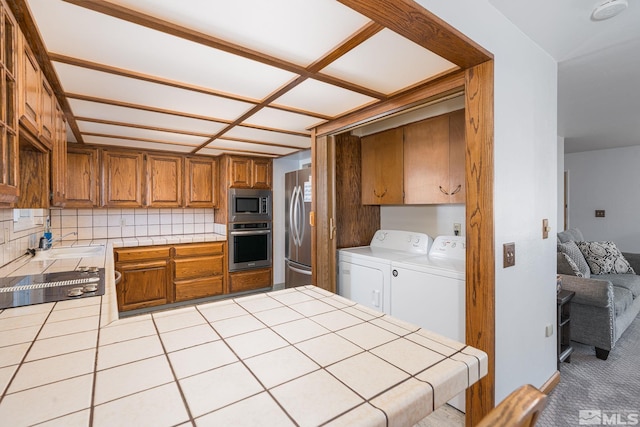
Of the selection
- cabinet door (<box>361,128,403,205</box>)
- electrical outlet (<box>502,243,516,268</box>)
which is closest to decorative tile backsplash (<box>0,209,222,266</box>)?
cabinet door (<box>361,128,403,205</box>)

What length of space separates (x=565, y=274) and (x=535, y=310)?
4.52ft

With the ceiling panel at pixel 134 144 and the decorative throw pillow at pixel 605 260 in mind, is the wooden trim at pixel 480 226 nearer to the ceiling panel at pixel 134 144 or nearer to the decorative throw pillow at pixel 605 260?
the decorative throw pillow at pixel 605 260

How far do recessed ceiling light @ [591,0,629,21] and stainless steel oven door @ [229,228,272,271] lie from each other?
12.7 feet

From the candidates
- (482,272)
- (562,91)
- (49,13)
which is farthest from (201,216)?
(562,91)

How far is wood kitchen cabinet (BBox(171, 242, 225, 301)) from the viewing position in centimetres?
376

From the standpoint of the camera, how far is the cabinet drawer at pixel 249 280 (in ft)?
13.6

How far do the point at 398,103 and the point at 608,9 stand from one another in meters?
1.06

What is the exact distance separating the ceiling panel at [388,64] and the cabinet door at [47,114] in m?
1.49

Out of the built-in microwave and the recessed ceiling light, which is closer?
the recessed ceiling light

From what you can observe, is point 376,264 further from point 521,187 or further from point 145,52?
point 145,52

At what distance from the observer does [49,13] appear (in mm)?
1164

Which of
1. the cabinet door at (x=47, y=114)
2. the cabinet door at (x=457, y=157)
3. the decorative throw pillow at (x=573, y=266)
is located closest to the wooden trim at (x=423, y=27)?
the cabinet door at (x=457, y=157)

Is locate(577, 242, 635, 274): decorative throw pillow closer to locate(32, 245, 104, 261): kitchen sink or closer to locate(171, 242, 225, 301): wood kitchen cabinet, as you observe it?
locate(171, 242, 225, 301): wood kitchen cabinet

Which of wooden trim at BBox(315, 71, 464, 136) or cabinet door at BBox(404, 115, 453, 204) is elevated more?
wooden trim at BBox(315, 71, 464, 136)
